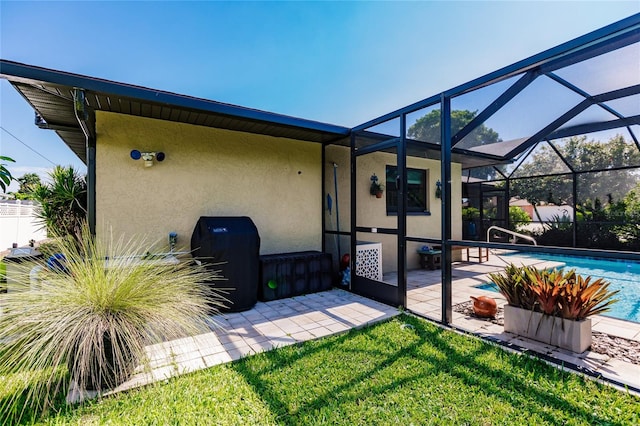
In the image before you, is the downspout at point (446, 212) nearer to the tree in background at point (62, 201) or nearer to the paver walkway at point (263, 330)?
the paver walkway at point (263, 330)

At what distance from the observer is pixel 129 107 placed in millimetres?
4273

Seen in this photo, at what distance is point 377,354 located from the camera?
3.15m

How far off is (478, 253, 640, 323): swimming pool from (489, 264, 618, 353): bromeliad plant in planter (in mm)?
1471

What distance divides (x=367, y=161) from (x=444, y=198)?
11.1 feet

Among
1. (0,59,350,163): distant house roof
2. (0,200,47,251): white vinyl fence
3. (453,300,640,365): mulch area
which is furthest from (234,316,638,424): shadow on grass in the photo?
(0,200,47,251): white vinyl fence

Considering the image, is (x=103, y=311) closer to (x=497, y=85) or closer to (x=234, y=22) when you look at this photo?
(x=497, y=85)

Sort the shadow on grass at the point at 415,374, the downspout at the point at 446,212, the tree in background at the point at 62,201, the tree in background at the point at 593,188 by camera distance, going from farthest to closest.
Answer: the tree in background at the point at 593,188 → the tree in background at the point at 62,201 → the downspout at the point at 446,212 → the shadow on grass at the point at 415,374

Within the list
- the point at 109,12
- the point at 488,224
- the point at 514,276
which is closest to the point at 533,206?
the point at 488,224

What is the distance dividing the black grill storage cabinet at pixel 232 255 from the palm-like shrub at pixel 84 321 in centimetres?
152

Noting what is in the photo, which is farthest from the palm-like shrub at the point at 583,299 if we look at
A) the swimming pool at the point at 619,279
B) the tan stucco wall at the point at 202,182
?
the tan stucco wall at the point at 202,182

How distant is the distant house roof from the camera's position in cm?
315

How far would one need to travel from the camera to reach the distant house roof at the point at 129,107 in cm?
315

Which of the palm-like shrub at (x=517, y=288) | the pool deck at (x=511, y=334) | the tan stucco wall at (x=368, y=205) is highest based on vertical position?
the tan stucco wall at (x=368, y=205)

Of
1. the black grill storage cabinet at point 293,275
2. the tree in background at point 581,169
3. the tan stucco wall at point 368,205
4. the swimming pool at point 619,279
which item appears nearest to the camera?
the swimming pool at point 619,279
